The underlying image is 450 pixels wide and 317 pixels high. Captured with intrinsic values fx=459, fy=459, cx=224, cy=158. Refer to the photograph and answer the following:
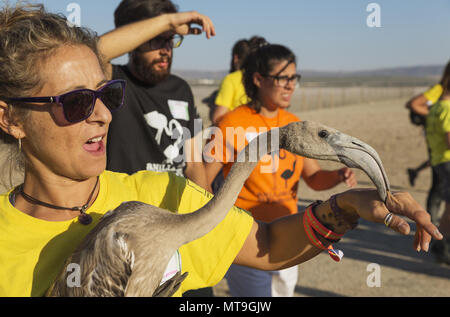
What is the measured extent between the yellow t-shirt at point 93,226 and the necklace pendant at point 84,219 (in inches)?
0.6

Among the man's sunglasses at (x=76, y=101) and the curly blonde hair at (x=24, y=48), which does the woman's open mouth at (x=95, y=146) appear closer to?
the man's sunglasses at (x=76, y=101)

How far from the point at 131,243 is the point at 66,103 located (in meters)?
0.67

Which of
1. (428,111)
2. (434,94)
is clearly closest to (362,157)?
(428,111)

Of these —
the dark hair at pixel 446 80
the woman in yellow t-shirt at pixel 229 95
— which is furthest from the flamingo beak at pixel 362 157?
the dark hair at pixel 446 80

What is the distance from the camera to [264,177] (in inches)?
160

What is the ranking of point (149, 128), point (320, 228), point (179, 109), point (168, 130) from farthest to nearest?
point (179, 109) → point (168, 130) → point (149, 128) → point (320, 228)

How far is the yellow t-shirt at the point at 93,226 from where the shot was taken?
1884 mm

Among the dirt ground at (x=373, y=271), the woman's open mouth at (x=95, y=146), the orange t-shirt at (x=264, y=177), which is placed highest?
the woman's open mouth at (x=95, y=146)

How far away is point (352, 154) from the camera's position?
196 centimetres

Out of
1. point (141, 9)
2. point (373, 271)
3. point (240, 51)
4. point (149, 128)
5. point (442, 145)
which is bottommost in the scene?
point (373, 271)

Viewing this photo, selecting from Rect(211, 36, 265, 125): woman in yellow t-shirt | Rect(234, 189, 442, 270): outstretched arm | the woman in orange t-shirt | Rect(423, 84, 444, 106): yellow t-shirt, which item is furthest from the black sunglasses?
Rect(423, 84, 444, 106): yellow t-shirt

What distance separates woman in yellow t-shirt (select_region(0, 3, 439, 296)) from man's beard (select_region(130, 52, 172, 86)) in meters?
1.73

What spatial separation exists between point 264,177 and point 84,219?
2.21 meters

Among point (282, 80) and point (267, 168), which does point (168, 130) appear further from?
point (282, 80)
